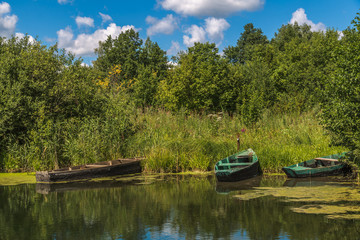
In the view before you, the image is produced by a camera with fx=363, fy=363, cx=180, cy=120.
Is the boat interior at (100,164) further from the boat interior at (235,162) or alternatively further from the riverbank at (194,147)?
the boat interior at (235,162)

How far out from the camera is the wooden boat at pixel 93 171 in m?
16.1

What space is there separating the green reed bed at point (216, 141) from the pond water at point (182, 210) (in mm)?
2095

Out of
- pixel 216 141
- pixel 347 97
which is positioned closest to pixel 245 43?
pixel 216 141

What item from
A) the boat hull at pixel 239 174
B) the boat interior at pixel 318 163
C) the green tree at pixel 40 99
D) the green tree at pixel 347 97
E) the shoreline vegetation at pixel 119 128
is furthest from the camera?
the green tree at pixel 40 99

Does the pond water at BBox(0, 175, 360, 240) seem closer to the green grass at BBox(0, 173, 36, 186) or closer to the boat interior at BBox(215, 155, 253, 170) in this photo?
the green grass at BBox(0, 173, 36, 186)

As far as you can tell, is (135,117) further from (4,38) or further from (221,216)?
(4,38)

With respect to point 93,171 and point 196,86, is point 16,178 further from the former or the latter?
point 196,86

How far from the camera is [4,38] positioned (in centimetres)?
2964

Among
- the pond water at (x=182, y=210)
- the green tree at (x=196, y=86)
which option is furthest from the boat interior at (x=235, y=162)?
the green tree at (x=196, y=86)

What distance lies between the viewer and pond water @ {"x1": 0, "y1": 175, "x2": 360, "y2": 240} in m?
8.69

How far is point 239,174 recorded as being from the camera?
50.9ft

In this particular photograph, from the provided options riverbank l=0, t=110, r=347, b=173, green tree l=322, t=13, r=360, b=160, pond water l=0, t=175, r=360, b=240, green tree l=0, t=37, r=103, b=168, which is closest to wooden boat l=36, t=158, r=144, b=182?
pond water l=0, t=175, r=360, b=240

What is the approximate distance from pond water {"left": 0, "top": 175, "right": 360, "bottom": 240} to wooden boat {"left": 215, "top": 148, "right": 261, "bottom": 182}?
413mm

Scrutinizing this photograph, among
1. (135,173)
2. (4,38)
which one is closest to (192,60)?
(4,38)
